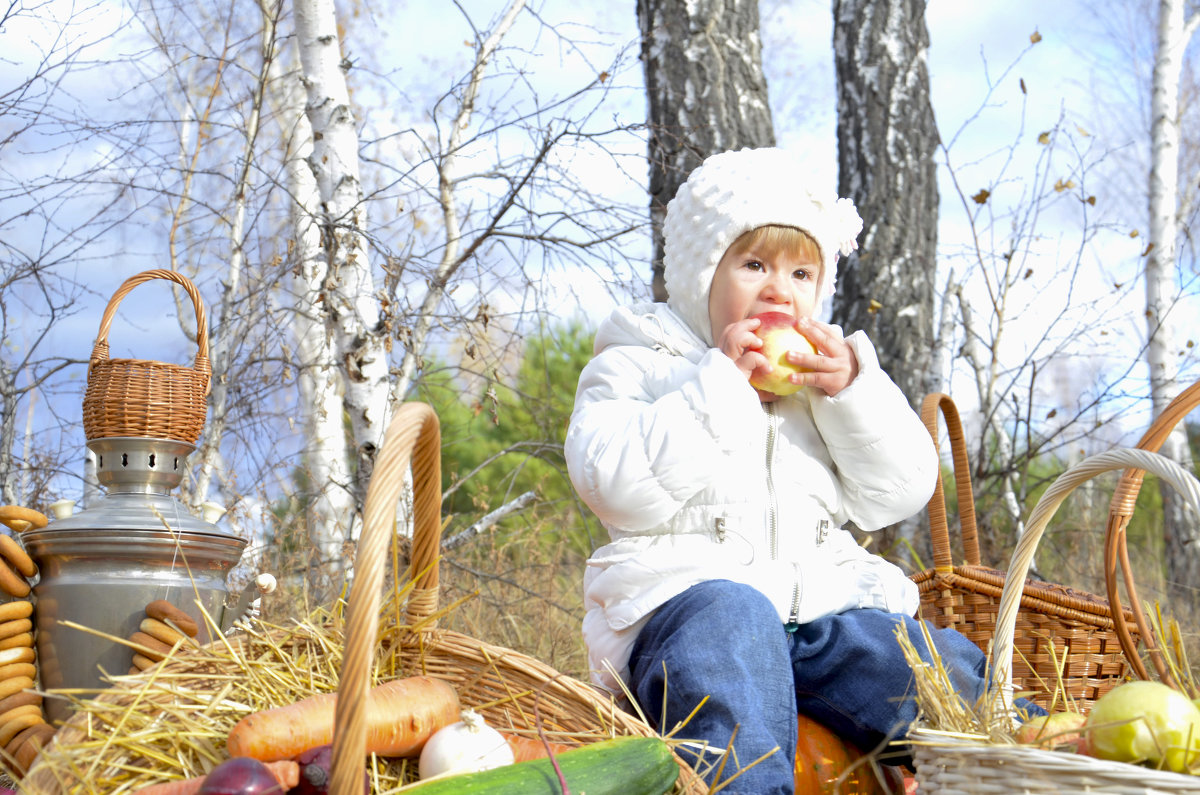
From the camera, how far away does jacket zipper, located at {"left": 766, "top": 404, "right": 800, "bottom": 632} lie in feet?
6.60

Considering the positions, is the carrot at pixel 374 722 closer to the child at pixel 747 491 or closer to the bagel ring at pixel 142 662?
the child at pixel 747 491

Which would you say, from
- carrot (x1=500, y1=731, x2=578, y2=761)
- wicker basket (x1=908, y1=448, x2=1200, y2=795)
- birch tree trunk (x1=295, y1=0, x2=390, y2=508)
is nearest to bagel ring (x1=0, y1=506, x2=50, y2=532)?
birch tree trunk (x1=295, y1=0, x2=390, y2=508)

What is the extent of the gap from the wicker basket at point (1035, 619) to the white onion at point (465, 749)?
1393 millimetres

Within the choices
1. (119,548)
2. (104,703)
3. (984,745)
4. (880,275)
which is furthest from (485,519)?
(984,745)

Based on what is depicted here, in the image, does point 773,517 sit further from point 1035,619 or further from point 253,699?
point 253,699

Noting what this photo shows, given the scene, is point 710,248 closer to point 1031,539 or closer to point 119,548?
point 1031,539

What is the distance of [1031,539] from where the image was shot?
1.70 metres

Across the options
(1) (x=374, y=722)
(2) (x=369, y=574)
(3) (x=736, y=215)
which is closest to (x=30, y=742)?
(1) (x=374, y=722)

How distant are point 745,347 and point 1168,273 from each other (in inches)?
234

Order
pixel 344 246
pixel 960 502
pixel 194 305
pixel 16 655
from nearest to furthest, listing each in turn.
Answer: pixel 16 655 < pixel 194 305 < pixel 960 502 < pixel 344 246

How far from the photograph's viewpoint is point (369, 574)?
122cm

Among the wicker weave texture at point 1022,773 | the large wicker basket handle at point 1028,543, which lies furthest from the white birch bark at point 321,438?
the wicker weave texture at point 1022,773

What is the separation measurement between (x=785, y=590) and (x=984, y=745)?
2.10ft

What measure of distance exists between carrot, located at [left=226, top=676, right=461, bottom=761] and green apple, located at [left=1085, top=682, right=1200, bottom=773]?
3.14 ft
